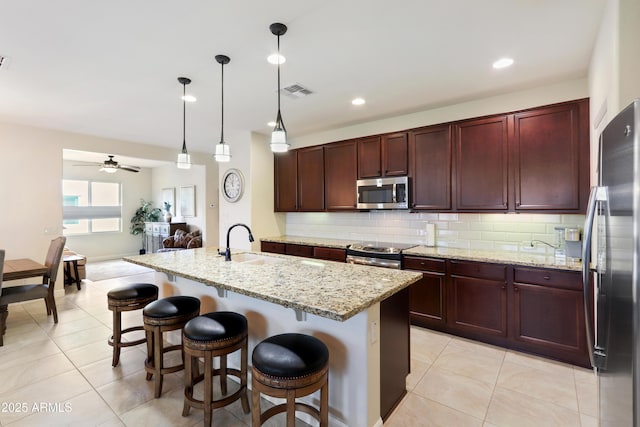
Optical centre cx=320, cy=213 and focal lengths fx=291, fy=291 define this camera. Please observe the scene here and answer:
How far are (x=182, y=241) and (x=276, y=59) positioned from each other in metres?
6.07

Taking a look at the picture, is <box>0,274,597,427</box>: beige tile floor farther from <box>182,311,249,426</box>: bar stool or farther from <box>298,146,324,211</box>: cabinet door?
<box>298,146,324,211</box>: cabinet door

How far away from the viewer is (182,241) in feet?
24.0

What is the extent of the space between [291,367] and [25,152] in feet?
18.6

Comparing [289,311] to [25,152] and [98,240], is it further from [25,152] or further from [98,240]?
[98,240]

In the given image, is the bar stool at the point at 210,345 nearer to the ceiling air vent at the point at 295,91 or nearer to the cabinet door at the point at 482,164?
the ceiling air vent at the point at 295,91

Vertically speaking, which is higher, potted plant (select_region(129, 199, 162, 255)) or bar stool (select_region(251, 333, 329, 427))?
potted plant (select_region(129, 199, 162, 255))

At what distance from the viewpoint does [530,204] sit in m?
3.01

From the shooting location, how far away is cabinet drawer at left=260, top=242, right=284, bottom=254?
4.66 metres

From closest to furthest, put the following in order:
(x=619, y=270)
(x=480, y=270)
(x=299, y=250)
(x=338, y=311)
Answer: (x=619, y=270) → (x=338, y=311) → (x=480, y=270) → (x=299, y=250)

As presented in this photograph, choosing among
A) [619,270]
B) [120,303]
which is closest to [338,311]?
[619,270]

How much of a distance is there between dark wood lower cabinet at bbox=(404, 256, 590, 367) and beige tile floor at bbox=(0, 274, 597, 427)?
0.13 metres

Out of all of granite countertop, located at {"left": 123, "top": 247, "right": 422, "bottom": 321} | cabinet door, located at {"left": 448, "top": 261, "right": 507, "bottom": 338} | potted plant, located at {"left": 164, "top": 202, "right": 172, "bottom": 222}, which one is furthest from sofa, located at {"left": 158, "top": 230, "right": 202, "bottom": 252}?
cabinet door, located at {"left": 448, "top": 261, "right": 507, "bottom": 338}

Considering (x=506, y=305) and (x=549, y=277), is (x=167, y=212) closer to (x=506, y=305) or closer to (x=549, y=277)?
(x=506, y=305)

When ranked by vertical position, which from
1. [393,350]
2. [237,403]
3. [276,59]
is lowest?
[237,403]
